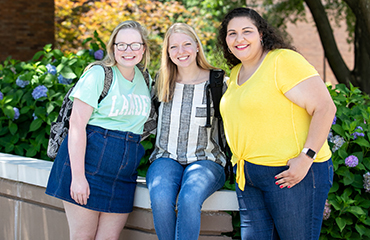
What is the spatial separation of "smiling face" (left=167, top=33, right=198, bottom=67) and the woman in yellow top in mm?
556

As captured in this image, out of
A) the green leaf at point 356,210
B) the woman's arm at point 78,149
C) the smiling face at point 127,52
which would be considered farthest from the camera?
the green leaf at point 356,210

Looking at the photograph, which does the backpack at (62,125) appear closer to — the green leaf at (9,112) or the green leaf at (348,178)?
the green leaf at (9,112)

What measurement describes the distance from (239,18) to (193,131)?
78 centimetres

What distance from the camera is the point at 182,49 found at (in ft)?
8.68

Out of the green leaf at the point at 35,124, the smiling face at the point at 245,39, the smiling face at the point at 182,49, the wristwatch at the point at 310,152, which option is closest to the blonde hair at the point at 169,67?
the smiling face at the point at 182,49

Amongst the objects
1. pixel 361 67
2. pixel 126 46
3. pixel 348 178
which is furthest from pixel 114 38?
pixel 361 67

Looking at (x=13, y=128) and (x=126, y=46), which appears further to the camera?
(x=13, y=128)

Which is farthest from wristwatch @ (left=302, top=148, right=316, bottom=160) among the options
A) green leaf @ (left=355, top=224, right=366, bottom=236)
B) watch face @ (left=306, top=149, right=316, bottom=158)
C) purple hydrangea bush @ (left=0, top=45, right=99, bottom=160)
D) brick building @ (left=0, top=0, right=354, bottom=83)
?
brick building @ (left=0, top=0, right=354, bottom=83)

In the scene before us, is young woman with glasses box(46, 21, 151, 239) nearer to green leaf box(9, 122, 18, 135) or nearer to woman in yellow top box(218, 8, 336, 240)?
woman in yellow top box(218, 8, 336, 240)

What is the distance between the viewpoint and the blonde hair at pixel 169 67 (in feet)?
8.69

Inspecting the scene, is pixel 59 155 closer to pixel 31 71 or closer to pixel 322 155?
pixel 322 155

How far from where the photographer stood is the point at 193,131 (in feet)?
8.47

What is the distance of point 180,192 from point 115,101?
683 millimetres

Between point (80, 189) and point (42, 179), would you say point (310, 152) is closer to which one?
point (80, 189)
